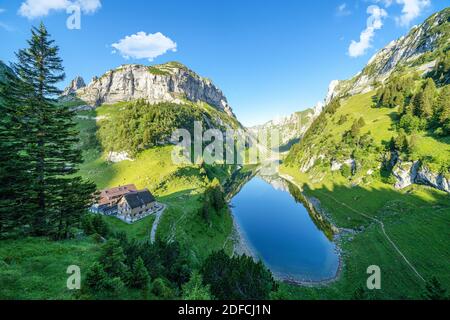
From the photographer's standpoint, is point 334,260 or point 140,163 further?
point 140,163

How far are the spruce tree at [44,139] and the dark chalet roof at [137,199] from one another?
30485mm

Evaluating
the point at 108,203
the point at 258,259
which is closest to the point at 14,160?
the point at 258,259

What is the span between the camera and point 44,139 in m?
22.1

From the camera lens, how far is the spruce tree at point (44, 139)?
21.4 meters

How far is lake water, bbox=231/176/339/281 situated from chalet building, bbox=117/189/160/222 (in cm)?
2627

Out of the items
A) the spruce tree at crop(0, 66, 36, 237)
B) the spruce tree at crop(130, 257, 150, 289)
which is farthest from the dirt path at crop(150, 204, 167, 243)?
the spruce tree at crop(130, 257, 150, 289)

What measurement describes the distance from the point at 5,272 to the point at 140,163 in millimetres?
95693

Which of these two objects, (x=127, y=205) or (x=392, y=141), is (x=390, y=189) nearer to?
(x=392, y=141)

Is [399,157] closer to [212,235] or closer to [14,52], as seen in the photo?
[212,235]

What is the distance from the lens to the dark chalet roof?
177 feet

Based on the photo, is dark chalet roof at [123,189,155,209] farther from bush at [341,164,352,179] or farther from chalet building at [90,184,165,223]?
bush at [341,164,352,179]

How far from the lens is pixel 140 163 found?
106312mm
